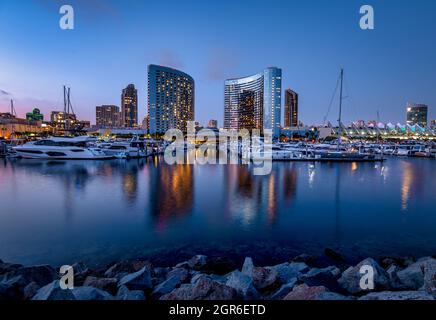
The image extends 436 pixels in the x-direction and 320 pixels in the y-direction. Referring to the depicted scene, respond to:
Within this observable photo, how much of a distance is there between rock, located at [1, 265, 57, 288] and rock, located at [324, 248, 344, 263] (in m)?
7.71

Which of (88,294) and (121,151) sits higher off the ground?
(121,151)

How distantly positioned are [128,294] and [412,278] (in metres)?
6.22

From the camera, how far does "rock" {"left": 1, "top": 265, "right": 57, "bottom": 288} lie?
17.7ft

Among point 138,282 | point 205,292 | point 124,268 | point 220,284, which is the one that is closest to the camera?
point 205,292

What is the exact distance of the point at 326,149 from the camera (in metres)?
50.7

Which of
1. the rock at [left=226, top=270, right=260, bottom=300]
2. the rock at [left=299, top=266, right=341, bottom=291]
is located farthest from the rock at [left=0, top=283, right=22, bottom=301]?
the rock at [left=299, top=266, right=341, bottom=291]

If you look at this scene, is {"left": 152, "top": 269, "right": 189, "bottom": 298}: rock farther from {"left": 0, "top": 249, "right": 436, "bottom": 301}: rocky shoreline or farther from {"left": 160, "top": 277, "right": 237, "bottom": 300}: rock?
{"left": 160, "top": 277, "right": 237, "bottom": 300}: rock

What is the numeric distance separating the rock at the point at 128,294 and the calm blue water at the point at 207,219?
3.03 m

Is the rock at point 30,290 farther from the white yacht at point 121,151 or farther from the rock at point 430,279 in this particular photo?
the white yacht at point 121,151

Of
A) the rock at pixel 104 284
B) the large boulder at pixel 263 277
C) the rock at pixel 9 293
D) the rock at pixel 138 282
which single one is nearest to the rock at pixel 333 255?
the large boulder at pixel 263 277

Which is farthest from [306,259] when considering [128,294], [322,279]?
[128,294]

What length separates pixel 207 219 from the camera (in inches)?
479

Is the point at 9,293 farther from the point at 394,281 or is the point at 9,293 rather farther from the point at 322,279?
the point at 394,281

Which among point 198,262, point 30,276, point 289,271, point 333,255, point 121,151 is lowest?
point 333,255
